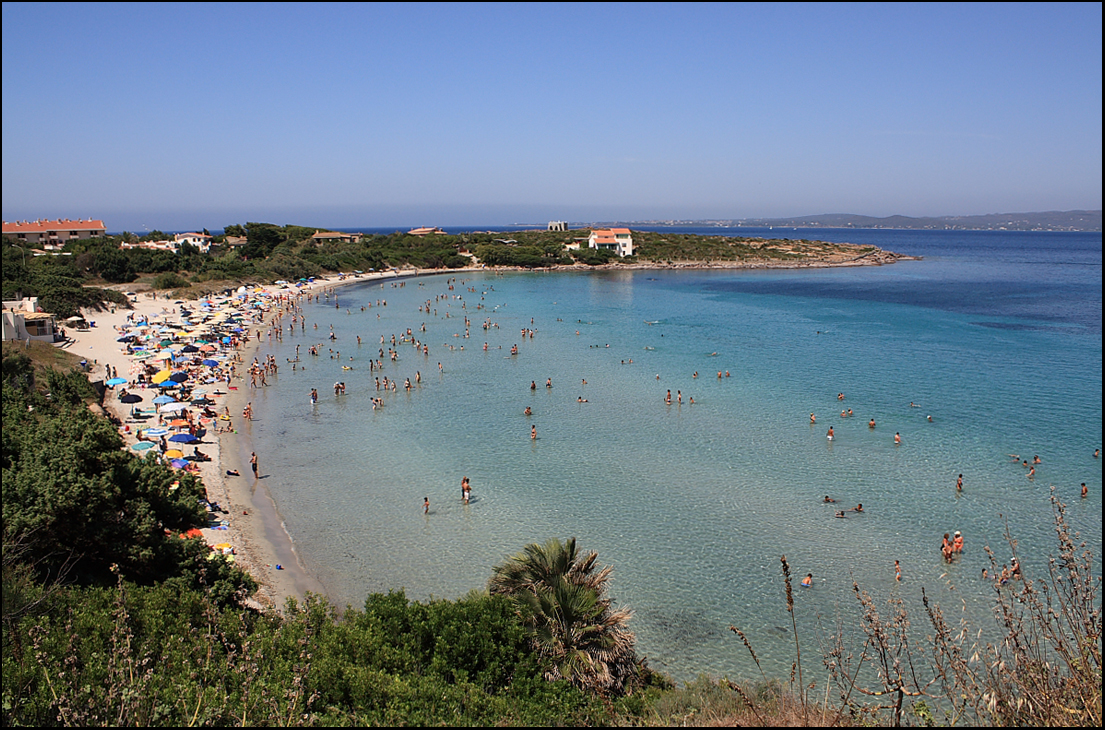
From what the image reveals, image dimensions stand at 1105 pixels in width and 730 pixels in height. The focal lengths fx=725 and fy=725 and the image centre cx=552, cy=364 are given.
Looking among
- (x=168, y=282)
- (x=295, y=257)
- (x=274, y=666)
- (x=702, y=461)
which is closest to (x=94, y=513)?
(x=274, y=666)

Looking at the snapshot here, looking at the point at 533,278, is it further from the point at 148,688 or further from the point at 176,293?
the point at 148,688

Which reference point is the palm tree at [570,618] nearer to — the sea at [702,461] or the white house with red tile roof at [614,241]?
the sea at [702,461]

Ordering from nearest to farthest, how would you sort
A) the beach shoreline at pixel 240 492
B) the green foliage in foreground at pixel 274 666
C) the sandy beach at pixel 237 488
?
the green foliage in foreground at pixel 274 666
the beach shoreline at pixel 240 492
the sandy beach at pixel 237 488

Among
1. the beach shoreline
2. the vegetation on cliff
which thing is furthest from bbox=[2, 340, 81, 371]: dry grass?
the vegetation on cliff

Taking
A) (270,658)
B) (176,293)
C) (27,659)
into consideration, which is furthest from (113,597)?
(176,293)

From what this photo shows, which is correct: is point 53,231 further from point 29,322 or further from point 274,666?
point 274,666

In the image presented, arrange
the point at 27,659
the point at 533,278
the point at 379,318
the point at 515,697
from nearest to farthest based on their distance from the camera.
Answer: the point at 27,659 → the point at 515,697 → the point at 379,318 → the point at 533,278

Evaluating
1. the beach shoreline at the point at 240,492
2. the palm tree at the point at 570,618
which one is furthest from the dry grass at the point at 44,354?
the palm tree at the point at 570,618

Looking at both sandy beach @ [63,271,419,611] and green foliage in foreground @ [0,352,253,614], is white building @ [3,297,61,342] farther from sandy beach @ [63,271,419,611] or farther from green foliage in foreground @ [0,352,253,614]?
green foliage in foreground @ [0,352,253,614]
